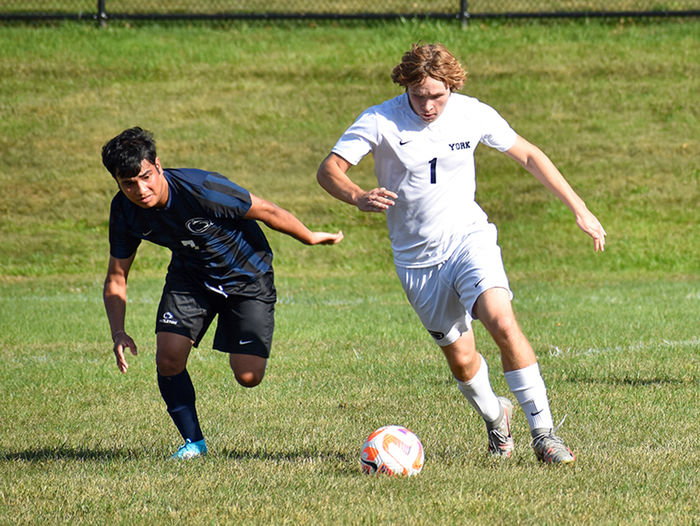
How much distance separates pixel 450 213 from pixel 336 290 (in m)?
Result: 8.55

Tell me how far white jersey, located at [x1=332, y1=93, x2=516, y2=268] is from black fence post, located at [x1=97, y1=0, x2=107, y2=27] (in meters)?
18.0

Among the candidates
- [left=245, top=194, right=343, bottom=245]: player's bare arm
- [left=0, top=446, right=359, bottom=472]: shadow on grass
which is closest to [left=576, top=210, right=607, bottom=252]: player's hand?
[left=245, top=194, right=343, bottom=245]: player's bare arm

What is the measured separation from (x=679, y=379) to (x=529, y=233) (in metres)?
8.80

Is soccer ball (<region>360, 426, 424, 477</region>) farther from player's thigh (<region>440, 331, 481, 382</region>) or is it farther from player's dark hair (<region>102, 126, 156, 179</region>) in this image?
player's dark hair (<region>102, 126, 156, 179</region>)

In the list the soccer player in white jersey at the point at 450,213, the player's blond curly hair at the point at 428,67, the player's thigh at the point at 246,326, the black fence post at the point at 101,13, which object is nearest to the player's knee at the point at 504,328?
the soccer player in white jersey at the point at 450,213

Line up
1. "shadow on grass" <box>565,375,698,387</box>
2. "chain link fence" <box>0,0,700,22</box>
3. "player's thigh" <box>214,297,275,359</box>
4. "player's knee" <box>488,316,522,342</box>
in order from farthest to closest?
"chain link fence" <box>0,0,700,22</box> < "shadow on grass" <box>565,375,698,387</box> < "player's thigh" <box>214,297,275,359</box> < "player's knee" <box>488,316,522,342</box>

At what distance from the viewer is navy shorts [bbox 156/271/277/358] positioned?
5945mm

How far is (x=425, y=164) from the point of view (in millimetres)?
5648

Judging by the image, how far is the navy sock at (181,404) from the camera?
19.6 ft

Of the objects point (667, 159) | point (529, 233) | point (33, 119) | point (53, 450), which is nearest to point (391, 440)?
point (53, 450)

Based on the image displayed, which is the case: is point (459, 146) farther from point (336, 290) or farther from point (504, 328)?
point (336, 290)

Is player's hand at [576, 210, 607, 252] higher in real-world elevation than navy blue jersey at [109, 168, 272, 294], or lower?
higher

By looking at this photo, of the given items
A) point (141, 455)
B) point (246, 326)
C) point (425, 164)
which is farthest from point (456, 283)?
point (141, 455)

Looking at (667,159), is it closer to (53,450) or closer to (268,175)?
(268,175)
